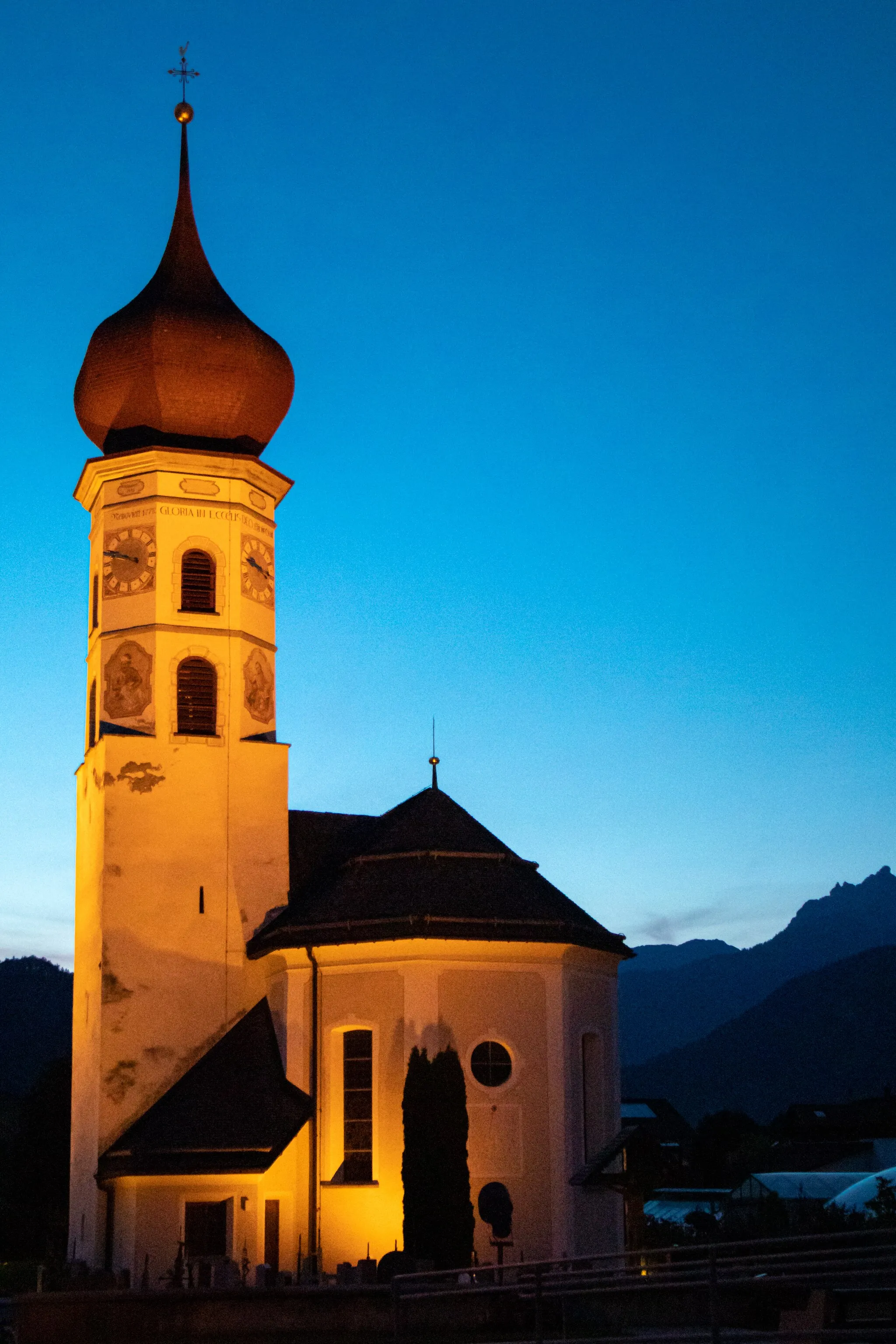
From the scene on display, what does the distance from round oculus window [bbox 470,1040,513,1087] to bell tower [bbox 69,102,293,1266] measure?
5194mm

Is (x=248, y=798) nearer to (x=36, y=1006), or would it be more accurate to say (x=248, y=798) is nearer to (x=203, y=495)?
(x=203, y=495)

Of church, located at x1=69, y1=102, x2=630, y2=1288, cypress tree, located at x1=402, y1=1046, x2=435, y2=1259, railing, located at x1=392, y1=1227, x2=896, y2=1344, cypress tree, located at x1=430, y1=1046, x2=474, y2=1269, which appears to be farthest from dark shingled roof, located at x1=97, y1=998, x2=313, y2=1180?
railing, located at x1=392, y1=1227, x2=896, y2=1344

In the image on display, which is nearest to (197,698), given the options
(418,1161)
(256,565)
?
(256,565)

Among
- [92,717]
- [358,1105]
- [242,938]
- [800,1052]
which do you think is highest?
[92,717]

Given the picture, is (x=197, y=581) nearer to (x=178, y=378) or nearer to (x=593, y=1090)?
(x=178, y=378)

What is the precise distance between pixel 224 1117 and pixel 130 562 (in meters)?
11.7

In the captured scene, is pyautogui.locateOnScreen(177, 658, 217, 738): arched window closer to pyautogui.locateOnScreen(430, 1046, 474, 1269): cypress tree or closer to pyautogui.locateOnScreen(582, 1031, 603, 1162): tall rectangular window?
pyautogui.locateOnScreen(430, 1046, 474, 1269): cypress tree

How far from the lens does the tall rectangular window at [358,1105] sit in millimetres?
31812

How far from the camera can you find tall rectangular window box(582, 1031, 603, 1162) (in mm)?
33031

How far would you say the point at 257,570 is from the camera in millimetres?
37594

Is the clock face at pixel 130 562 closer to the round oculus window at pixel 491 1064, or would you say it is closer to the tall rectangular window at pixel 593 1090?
the round oculus window at pixel 491 1064

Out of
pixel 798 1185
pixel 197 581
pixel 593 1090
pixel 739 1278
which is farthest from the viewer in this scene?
pixel 798 1185

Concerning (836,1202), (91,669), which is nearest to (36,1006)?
(836,1202)

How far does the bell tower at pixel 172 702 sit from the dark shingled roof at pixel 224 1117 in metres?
0.58
